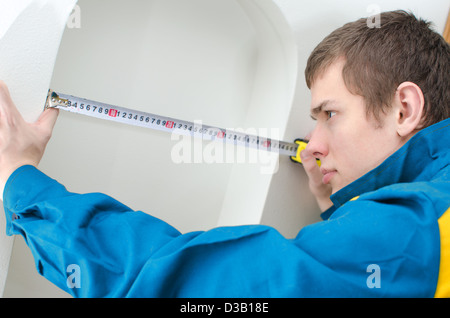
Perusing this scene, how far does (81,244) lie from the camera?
0.66 meters

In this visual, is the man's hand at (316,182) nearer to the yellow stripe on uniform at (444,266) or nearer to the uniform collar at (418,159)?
the uniform collar at (418,159)

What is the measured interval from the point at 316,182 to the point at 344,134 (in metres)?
0.30

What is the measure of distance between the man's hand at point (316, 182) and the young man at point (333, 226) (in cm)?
24

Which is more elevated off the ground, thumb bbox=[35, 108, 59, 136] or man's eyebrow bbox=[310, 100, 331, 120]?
man's eyebrow bbox=[310, 100, 331, 120]

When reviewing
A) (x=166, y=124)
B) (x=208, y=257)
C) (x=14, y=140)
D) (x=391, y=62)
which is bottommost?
(x=208, y=257)

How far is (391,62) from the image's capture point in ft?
2.95

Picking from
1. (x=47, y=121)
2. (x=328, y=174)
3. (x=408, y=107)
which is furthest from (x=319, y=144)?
(x=47, y=121)

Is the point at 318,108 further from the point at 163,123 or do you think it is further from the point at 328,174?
the point at 163,123

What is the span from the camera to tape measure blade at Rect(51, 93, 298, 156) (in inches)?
38.1

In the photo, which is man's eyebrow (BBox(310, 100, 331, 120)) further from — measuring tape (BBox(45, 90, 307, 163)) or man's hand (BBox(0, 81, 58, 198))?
man's hand (BBox(0, 81, 58, 198))

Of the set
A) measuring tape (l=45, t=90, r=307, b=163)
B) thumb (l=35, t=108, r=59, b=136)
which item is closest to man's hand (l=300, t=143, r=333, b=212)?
measuring tape (l=45, t=90, r=307, b=163)

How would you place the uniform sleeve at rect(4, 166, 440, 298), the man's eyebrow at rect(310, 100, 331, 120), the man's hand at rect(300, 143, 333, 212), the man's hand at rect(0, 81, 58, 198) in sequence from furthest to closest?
the man's hand at rect(300, 143, 333, 212), the man's eyebrow at rect(310, 100, 331, 120), the man's hand at rect(0, 81, 58, 198), the uniform sleeve at rect(4, 166, 440, 298)

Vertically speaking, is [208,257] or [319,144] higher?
[319,144]
